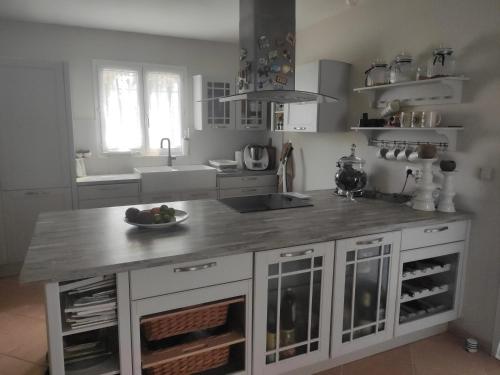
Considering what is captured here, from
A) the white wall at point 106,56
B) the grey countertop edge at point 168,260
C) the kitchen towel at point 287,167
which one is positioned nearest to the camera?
the grey countertop edge at point 168,260

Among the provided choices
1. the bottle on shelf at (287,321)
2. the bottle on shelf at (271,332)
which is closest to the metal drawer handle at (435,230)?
the bottle on shelf at (287,321)

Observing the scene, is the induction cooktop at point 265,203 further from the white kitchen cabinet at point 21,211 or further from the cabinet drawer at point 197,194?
the white kitchen cabinet at point 21,211

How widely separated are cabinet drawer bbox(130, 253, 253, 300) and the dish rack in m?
0.13

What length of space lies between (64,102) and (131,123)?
1.01 meters

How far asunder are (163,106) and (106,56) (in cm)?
82

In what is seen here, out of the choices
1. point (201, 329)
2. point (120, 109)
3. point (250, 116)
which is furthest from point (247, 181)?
point (201, 329)

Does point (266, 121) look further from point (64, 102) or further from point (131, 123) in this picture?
point (64, 102)

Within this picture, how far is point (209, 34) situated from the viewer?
4.18 m

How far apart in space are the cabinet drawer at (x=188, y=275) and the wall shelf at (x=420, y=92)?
176cm

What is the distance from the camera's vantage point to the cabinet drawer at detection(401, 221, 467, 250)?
7.20 feet

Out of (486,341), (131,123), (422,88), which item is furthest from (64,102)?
(486,341)

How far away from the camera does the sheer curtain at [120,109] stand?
13.4 feet

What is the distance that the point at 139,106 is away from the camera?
428cm

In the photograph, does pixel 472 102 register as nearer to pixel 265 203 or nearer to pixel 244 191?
pixel 265 203
